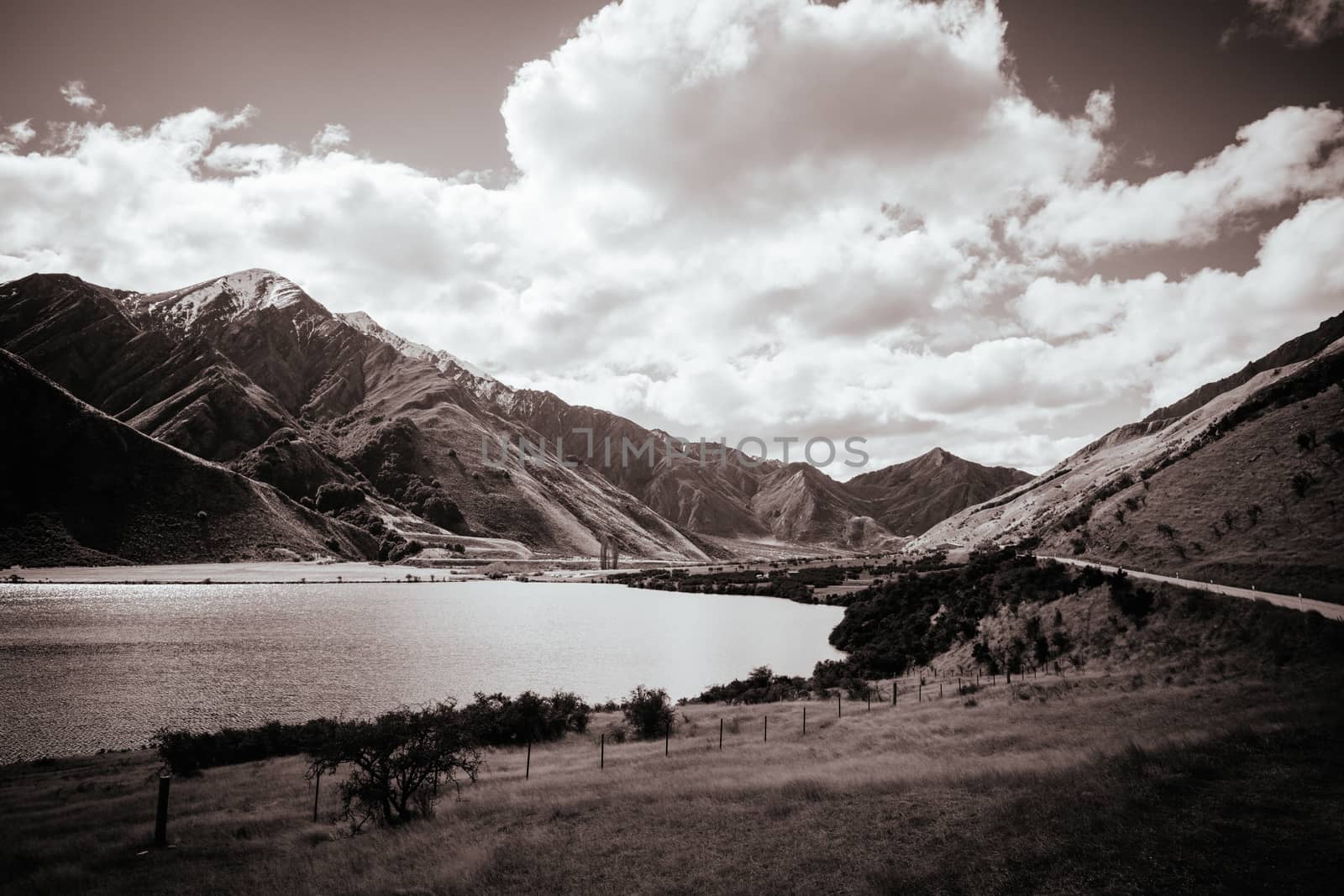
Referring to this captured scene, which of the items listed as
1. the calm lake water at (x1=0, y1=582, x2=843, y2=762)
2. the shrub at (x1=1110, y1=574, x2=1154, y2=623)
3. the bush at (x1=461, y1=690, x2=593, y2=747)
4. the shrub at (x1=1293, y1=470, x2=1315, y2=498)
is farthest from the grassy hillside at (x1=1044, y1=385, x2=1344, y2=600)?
the bush at (x1=461, y1=690, x2=593, y2=747)

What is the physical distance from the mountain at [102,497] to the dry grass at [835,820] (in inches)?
5805

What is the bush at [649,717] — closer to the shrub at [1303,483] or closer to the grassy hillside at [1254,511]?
the grassy hillside at [1254,511]

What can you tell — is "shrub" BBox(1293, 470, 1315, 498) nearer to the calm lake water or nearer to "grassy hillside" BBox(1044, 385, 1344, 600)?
"grassy hillside" BBox(1044, 385, 1344, 600)

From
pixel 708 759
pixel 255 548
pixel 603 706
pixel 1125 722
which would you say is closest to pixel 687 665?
pixel 603 706

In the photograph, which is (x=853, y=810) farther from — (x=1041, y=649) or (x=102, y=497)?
(x=102, y=497)

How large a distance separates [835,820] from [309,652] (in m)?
66.1

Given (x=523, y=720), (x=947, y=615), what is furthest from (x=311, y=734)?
(x=947, y=615)

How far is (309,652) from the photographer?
66500mm

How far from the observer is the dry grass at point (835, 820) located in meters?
12.4

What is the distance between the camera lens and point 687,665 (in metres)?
67.7

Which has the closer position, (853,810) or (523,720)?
(853,810)

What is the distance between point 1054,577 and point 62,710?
71484 millimetres

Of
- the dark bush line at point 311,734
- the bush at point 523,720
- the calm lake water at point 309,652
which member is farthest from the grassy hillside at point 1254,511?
the dark bush line at point 311,734

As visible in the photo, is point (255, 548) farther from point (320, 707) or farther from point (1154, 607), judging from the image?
point (1154, 607)
